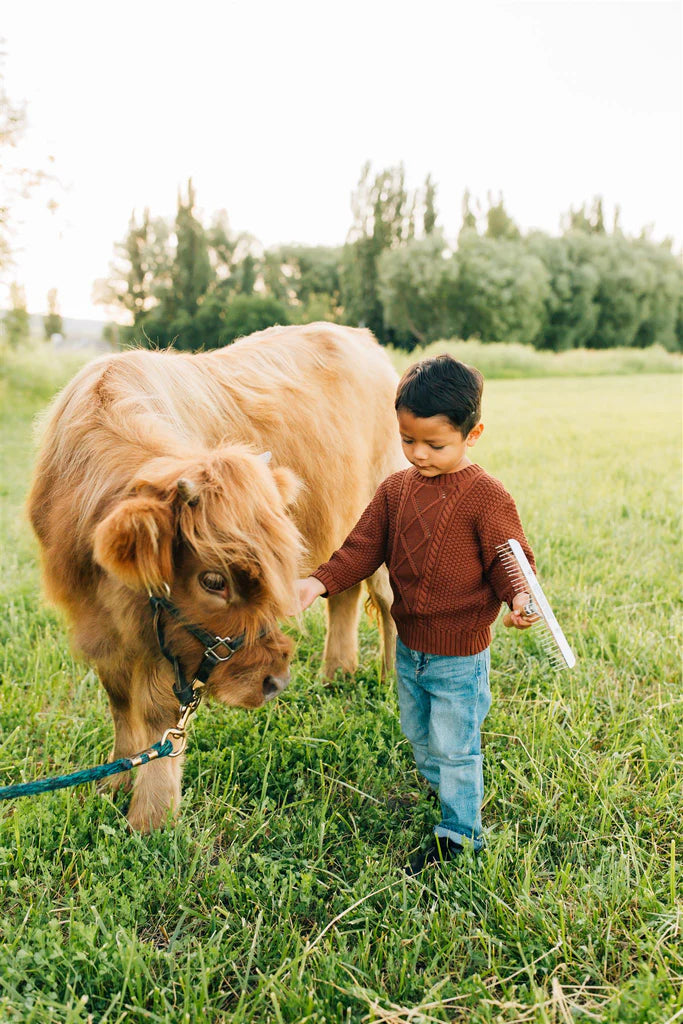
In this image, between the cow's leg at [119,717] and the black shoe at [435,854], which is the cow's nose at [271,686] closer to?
the cow's leg at [119,717]

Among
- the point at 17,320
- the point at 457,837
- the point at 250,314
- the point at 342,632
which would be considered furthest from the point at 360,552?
the point at 250,314

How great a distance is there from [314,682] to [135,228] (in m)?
53.9

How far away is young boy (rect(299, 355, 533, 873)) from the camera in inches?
88.2

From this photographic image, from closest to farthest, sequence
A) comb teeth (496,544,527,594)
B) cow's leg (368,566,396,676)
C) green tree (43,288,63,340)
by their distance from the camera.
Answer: comb teeth (496,544,527,594)
cow's leg (368,566,396,676)
green tree (43,288,63,340)

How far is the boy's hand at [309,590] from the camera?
2.48m

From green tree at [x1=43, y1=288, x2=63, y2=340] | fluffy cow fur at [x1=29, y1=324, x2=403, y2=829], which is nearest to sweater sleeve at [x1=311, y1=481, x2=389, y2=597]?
fluffy cow fur at [x1=29, y1=324, x2=403, y2=829]

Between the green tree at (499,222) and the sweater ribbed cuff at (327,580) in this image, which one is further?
the green tree at (499,222)

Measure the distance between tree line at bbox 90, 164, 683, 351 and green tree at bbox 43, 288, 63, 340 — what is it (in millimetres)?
3169

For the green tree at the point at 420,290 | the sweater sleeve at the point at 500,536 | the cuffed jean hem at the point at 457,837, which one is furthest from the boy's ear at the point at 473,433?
the green tree at the point at 420,290

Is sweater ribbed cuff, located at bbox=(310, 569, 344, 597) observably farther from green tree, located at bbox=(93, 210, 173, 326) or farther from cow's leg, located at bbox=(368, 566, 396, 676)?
green tree, located at bbox=(93, 210, 173, 326)

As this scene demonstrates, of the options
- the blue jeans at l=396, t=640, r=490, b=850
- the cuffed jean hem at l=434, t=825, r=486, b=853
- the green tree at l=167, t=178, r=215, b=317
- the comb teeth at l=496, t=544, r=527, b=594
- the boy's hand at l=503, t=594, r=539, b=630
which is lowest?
the cuffed jean hem at l=434, t=825, r=486, b=853

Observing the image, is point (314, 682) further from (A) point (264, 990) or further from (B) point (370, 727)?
(A) point (264, 990)

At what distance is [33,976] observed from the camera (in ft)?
6.73

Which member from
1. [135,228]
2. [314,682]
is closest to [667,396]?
[314,682]
